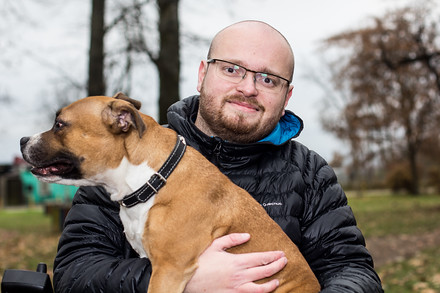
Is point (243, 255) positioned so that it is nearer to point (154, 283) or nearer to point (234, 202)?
point (234, 202)

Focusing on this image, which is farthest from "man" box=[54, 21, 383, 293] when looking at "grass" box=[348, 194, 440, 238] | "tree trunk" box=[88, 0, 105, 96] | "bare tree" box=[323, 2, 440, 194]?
"bare tree" box=[323, 2, 440, 194]

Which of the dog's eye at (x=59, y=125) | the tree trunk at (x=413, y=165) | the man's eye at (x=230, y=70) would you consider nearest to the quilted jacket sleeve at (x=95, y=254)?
the dog's eye at (x=59, y=125)

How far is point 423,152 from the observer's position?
37125 millimetres

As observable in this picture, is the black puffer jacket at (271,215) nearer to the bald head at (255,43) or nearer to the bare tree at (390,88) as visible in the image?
the bald head at (255,43)

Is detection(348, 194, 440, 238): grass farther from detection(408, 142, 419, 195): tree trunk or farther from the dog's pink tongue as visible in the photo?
detection(408, 142, 419, 195): tree trunk

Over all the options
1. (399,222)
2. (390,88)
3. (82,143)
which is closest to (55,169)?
(82,143)

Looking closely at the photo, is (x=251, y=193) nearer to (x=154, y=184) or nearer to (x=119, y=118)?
(x=154, y=184)

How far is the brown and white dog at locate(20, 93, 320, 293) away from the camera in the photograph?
285cm

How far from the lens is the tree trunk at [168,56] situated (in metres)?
8.11

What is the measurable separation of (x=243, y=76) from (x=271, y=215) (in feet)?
3.51

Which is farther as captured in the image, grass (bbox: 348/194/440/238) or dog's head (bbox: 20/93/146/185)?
grass (bbox: 348/194/440/238)

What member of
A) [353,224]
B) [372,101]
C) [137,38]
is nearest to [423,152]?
[372,101]

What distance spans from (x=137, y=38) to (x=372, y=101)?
25.6 meters

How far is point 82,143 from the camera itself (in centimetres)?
295
